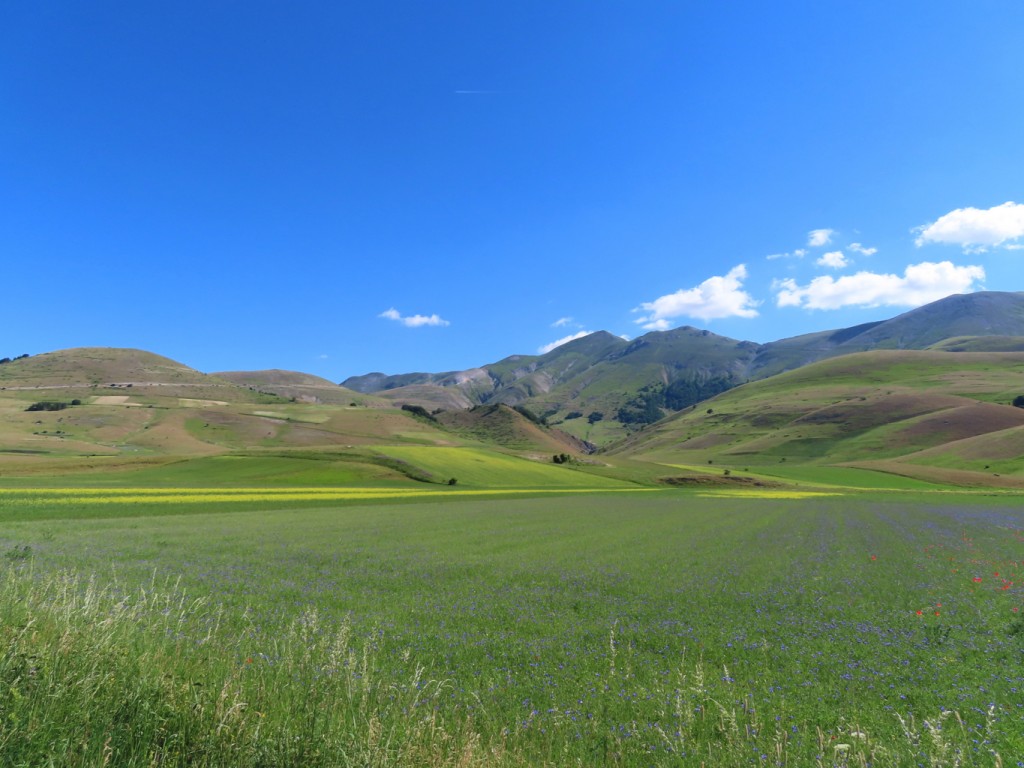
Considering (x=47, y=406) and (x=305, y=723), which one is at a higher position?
(x=47, y=406)

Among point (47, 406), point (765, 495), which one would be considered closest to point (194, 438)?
point (47, 406)

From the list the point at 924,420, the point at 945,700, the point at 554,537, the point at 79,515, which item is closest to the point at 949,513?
the point at 554,537

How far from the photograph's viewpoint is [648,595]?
1709cm

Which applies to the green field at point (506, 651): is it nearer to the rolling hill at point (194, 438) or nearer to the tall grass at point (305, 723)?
the tall grass at point (305, 723)

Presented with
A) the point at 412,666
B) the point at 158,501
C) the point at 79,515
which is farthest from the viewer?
the point at 158,501

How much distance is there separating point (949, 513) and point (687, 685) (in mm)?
57507

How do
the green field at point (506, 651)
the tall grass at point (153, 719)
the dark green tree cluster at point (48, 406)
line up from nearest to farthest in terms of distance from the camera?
the tall grass at point (153, 719) → the green field at point (506, 651) → the dark green tree cluster at point (48, 406)

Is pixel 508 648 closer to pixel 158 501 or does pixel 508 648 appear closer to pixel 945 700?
pixel 945 700

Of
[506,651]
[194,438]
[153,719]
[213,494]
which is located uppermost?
[153,719]

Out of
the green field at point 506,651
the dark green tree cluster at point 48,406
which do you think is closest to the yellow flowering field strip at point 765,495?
the green field at point 506,651

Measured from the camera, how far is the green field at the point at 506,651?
5602 millimetres

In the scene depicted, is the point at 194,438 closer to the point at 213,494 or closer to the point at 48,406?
the point at 48,406

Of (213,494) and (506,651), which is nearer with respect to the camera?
(506,651)

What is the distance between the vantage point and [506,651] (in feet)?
37.9
